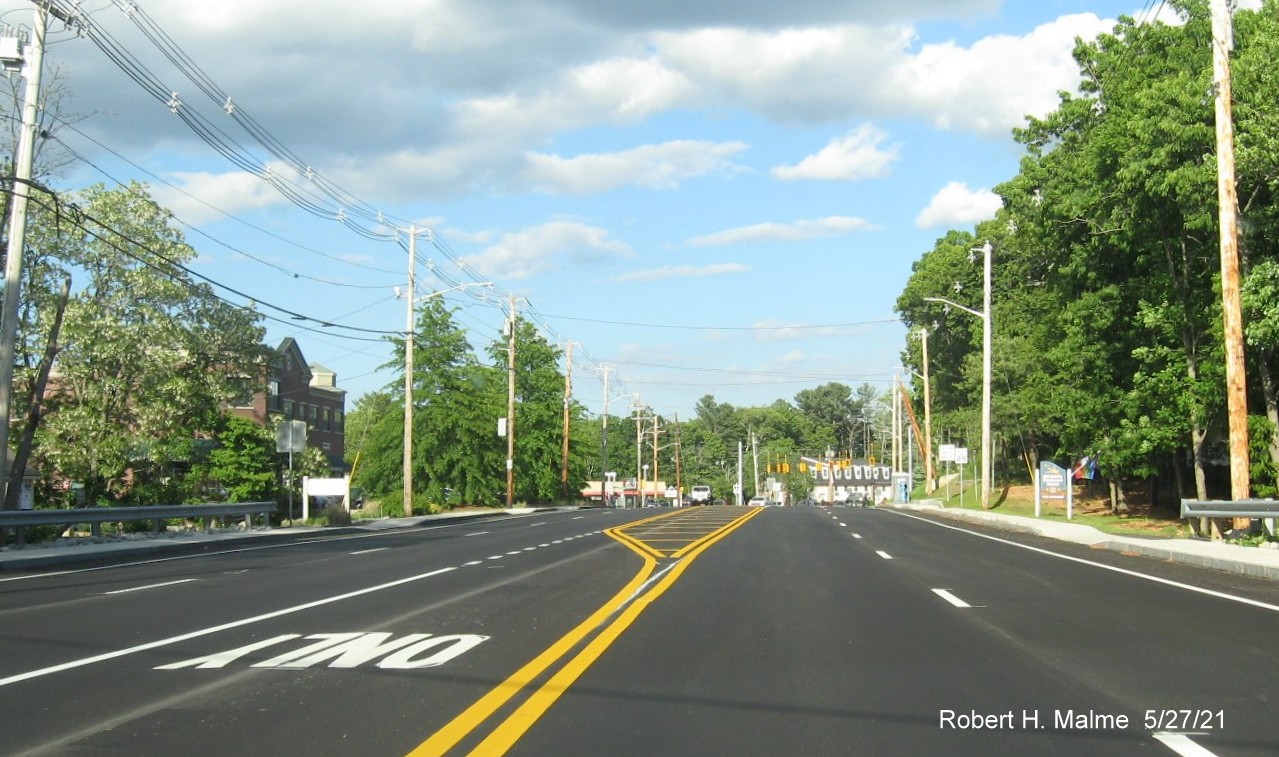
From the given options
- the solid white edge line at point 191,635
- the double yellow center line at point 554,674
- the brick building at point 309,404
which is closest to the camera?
Result: the double yellow center line at point 554,674

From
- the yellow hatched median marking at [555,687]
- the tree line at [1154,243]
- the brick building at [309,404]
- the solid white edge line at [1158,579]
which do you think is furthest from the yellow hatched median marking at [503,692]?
the brick building at [309,404]

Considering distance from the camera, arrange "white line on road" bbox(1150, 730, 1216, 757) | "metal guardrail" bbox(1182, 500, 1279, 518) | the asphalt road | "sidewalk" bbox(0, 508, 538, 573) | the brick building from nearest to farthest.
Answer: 1. "white line on road" bbox(1150, 730, 1216, 757)
2. the asphalt road
3. "metal guardrail" bbox(1182, 500, 1279, 518)
4. "sidewalk" bbox(0, 508, 538, 573)
5. the brick building

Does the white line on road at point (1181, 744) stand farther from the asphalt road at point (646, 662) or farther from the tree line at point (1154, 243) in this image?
the tree line at point (1154, 243)

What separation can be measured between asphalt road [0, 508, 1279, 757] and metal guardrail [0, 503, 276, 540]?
18.9 feet

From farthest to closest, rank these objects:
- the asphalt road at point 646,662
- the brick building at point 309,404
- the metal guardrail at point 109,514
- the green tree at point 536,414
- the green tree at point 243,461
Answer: the brick building at point 309,404 < the green tree at point 536,414 < the green tree at point 243,461 < the metal guardrail at point 109,514 < the asphalt road at point 646,662

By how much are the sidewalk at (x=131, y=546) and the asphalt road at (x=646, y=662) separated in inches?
143

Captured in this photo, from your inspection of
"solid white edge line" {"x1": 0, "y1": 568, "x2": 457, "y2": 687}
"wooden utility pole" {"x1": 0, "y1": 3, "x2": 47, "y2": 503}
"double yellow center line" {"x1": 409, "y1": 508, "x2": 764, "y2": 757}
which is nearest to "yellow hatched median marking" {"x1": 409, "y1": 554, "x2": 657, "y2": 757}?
"double yellow center line" {"x1": 409, "y1": 508, "x2": 764, "y2": 757}

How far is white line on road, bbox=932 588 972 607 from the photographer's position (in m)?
13.0

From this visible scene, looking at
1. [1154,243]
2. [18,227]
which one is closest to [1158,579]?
[1154,243]

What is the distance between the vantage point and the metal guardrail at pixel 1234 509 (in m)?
20.9

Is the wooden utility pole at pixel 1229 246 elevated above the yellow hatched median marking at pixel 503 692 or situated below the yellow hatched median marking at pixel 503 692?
above

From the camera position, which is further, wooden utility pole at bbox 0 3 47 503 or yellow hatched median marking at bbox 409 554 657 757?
wooden utility pole at bbox 0 3 47 503

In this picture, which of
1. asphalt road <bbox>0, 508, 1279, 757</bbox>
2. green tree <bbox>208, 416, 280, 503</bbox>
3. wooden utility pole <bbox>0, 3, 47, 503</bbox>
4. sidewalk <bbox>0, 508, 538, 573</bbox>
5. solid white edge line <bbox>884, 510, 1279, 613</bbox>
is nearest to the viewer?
asphalt road <bbox>0, 508, 1279, 757</bbox>

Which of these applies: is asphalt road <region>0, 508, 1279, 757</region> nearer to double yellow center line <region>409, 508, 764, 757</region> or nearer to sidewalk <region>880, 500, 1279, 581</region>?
double yellow center line <region>409, 508, 764, 757</region>
